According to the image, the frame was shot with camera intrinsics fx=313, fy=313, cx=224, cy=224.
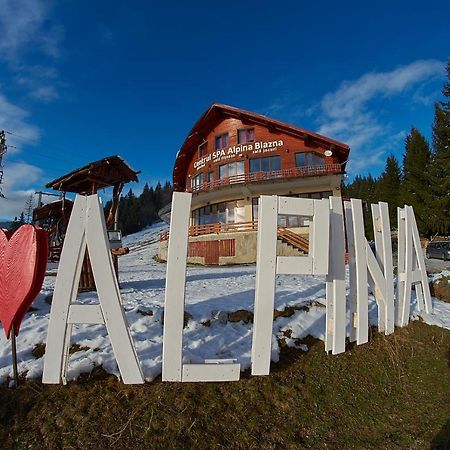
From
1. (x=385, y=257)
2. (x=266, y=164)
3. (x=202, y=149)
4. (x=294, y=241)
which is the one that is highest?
(x=202, y=149)

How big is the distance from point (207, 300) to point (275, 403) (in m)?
3.13

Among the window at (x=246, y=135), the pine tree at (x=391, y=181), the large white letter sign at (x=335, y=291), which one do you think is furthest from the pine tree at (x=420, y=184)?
the large white letter sign at (x=335, y=291)

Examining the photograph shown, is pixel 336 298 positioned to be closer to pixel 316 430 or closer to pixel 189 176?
pixel 316 430

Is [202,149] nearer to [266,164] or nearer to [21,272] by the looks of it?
[266,164]

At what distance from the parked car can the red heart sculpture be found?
26.9 meters

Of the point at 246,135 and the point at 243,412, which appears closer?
the point at 243,412

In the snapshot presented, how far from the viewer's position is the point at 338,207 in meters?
5.16

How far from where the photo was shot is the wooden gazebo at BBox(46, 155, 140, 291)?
24.8ft

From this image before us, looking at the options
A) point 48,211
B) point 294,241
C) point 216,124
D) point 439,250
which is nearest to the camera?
point 294,241

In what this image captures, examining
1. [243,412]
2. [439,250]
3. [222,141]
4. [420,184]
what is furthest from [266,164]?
[420,184]

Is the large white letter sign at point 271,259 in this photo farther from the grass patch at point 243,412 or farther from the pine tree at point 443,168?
the pine tree at point 443,168

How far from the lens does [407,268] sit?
268 inches

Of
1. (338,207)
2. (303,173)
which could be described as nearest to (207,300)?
(338,207)

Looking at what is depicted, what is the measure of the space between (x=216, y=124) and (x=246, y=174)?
619cm
